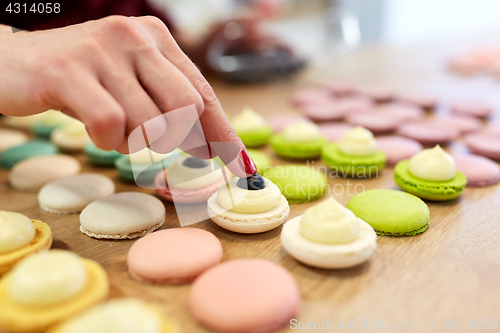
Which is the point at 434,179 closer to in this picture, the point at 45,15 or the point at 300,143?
the point at 300,143

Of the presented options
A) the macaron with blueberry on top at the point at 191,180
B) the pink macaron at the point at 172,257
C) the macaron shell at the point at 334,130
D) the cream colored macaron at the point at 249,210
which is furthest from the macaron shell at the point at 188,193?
the macaron shell at the point at 334,130

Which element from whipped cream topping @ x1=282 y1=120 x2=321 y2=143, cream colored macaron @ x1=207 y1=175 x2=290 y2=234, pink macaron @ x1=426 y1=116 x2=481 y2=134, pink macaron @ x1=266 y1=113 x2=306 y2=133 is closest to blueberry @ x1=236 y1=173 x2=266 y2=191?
cream colored macaron @ x1=207 y1=175 x2=290 y2=234

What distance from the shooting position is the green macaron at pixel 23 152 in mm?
1718

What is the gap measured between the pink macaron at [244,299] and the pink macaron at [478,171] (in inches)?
38.4

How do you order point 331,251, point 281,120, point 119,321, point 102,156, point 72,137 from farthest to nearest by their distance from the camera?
point 281,120
point 72,137
point 102,156
point 331,251
point 119,321

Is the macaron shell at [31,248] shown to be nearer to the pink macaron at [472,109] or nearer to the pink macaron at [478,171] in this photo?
the pink macaron at [478,171]

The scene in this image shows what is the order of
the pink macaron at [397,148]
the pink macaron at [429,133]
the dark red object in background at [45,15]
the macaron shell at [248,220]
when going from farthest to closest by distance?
the pink macaron at [429,133] < the pink macaron at [397,148] < the dark red object in background at [45,15] < the macaron shell at [248,220]

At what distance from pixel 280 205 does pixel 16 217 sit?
0.72 m

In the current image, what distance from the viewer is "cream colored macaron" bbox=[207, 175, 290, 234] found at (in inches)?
44.3

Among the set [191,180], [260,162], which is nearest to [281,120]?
[260,162]

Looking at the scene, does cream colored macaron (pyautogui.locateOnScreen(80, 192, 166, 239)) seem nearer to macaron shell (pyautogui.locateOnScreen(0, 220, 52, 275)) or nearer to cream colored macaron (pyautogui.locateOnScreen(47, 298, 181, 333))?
macaron shell (pyautogui.locateOnScreen(0, 220, 52, 275))

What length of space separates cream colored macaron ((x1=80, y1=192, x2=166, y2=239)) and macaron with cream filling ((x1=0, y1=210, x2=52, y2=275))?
5.8 inches

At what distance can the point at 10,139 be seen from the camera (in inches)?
76.4

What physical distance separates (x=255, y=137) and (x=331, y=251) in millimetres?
1018
